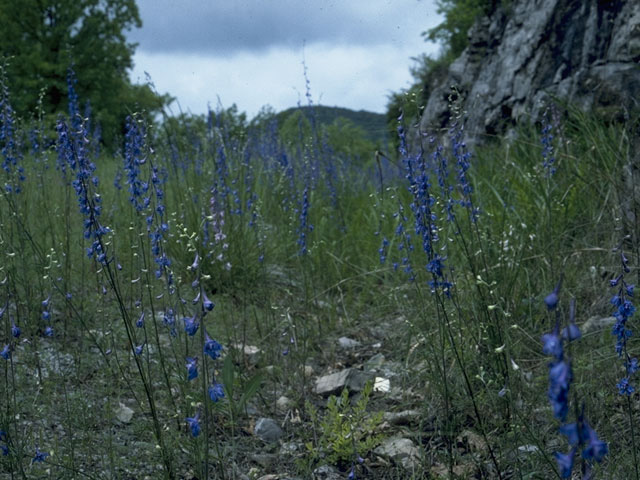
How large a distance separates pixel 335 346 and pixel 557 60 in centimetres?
639

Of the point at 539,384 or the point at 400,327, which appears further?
the point at 400,327

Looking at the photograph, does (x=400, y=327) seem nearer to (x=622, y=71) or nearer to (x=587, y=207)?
(x=587, y=207)

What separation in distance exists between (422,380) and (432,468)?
2.50 feet

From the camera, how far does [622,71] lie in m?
6.02

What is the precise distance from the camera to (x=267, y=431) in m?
2.92

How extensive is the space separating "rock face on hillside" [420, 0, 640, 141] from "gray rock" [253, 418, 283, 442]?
4192 millimetres

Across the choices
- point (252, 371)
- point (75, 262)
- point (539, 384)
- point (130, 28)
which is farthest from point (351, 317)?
point (130, 28)

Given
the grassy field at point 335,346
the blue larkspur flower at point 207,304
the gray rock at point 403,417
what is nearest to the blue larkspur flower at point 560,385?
the grassy field at point 335,346

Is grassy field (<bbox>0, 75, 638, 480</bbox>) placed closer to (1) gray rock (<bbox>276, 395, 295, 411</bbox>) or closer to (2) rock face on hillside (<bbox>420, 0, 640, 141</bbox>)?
(1) gray rock (<bbox>276, 395, 295, 411</bbox>)

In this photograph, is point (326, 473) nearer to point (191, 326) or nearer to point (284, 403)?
point (284, 403)

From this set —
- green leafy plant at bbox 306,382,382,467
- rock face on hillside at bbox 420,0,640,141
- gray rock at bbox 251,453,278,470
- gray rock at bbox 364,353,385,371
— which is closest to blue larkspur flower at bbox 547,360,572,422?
green leafy plant at bbox 306,382,382,467

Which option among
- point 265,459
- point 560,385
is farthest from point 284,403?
point 560,385

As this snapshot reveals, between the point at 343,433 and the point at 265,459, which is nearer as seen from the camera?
the point at 343,433

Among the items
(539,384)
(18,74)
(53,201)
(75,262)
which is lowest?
(539,384)
